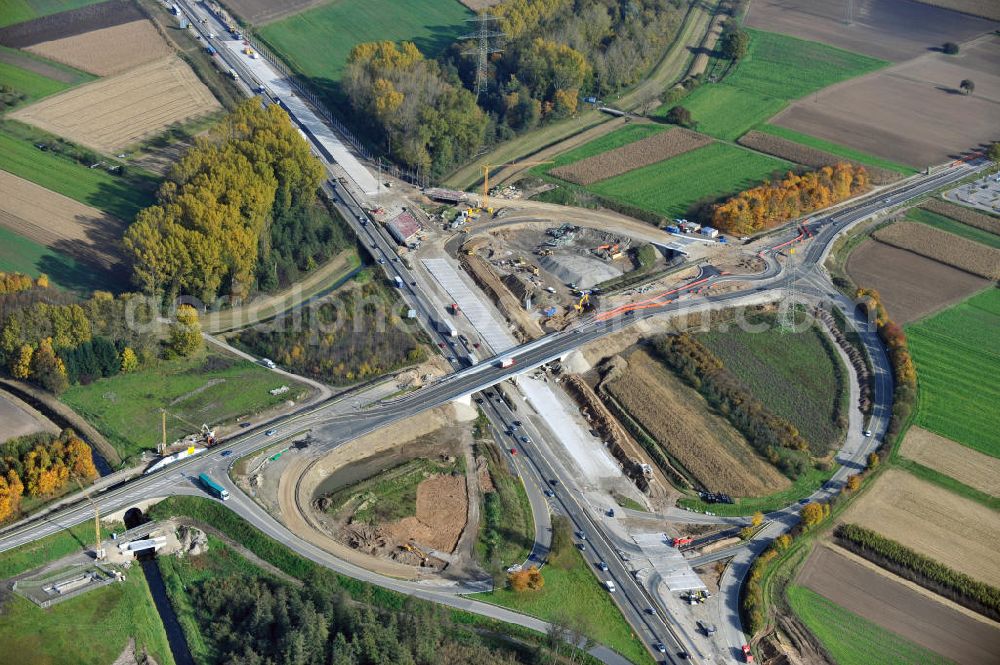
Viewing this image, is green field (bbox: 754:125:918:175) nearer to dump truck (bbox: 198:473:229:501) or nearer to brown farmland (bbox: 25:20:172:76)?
brown farmland (bbox: 25:20:172:76)

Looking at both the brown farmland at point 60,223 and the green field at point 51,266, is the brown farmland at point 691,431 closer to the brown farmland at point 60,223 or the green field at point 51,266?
the green field at point 51,266

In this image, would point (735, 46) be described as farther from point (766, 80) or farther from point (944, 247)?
point (944, 247)

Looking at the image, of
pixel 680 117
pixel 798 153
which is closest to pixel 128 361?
pixel 680 117

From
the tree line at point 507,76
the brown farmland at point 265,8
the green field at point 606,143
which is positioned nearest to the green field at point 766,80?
the green field at point 606,143

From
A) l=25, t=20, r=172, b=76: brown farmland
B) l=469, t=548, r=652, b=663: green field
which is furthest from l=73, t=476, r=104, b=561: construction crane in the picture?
l=25, t=20, r=172, b=76: brown farmland

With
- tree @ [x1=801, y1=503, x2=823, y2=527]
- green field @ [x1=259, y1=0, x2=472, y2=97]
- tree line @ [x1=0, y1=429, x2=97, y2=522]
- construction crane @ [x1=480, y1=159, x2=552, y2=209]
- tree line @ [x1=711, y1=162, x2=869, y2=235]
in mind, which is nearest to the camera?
tree line @ [x1=0, y1=429, x2=97, y2=522]
